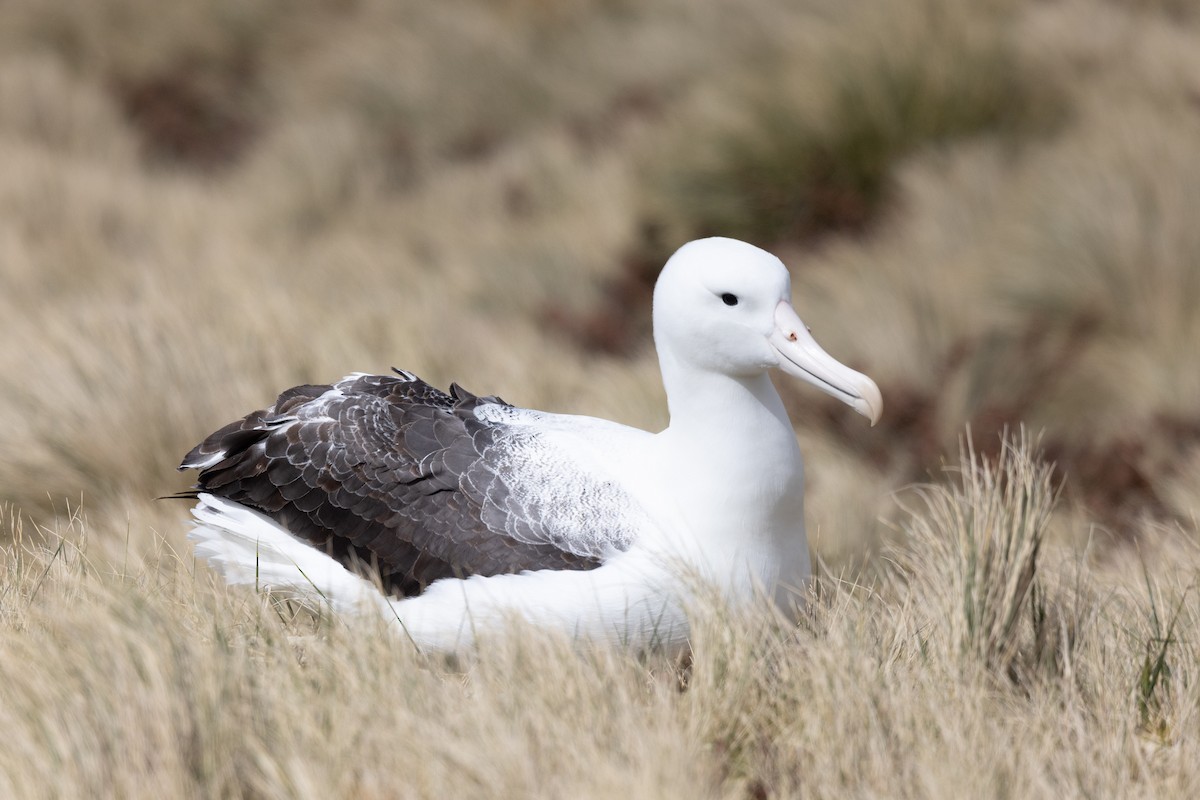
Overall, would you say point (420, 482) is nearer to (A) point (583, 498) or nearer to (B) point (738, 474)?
(A) point (583, 498)

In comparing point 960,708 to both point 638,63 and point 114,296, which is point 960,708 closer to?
point 114,296

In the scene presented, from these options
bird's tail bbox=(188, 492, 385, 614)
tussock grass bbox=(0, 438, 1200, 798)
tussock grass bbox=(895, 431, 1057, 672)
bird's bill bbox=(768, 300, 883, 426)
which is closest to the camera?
tussock grass bbox=(0, 438, 1200, 798)

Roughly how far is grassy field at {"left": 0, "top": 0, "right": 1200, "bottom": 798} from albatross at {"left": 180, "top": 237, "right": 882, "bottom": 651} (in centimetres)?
22

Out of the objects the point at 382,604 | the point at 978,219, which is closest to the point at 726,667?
the point at 382,604

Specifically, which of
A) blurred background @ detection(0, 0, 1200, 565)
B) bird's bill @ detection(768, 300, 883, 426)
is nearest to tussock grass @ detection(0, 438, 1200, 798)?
bird's bill @ detection(768, 300, 883, 426)

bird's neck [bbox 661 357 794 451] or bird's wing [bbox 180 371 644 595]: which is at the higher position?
bird's neck [bbox 661 357 794 451]

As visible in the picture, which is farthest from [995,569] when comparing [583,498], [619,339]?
[619,339]

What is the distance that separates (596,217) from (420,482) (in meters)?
6.57

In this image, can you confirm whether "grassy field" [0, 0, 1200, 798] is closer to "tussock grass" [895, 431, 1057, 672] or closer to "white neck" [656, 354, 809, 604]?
"tussock grass" [895, 431, 1057, 672]

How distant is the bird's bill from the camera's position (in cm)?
319

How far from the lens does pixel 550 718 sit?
2.56 m

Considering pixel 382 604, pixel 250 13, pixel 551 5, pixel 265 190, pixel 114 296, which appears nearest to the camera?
pixel 382 604

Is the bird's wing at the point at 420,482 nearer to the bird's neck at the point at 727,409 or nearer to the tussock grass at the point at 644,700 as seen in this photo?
the bird's neck at the point at 727,409

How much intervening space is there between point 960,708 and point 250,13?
14.7 meters
